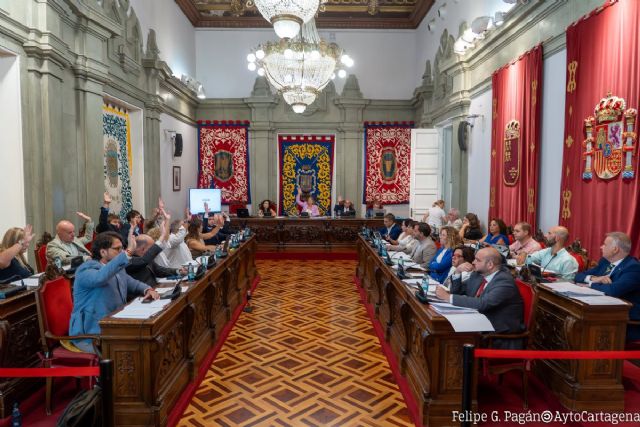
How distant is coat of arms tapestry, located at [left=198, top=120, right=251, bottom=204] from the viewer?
1362 centimetres

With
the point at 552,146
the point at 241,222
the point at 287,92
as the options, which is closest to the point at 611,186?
the point at 552,146

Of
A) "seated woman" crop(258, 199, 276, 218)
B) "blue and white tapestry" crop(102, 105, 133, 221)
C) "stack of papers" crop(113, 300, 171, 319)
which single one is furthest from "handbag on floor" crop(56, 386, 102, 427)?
"seated woman" crop(258, 199, 276, 218)

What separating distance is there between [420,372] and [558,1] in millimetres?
4841

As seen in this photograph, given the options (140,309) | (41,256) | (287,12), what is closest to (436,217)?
(287,12)

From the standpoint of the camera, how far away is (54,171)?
592 centimetres

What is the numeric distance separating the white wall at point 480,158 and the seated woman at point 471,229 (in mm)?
326

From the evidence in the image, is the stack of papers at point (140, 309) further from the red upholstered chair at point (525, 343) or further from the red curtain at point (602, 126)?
the red curtain at point (602, 126)

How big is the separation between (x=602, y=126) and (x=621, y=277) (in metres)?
1.81

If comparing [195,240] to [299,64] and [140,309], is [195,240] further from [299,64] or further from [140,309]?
[299,64]

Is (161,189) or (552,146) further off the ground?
(552,146)

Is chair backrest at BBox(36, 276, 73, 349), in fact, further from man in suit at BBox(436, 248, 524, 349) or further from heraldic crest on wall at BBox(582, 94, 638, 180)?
heraldic crest on wall at BBox(582, 94, 638, 180)

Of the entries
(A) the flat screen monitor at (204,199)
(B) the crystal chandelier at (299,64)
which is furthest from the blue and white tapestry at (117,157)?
(A) the flat screen monitor at (204,199)

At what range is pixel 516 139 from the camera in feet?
23.2

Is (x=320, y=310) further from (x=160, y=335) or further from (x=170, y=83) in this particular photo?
(x=170, y=83)
